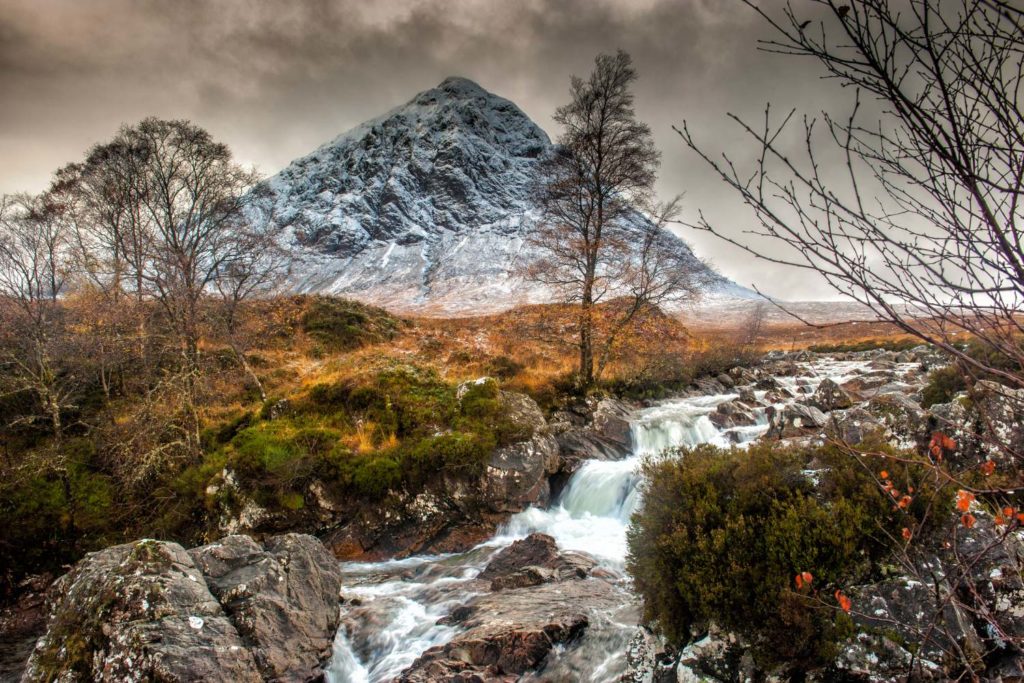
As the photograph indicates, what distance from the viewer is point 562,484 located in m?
10.4

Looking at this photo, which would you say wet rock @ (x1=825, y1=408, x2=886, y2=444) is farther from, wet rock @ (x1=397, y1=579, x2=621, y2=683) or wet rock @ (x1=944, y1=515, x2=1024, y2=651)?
wet rock @ (x1=397, y1=579, x2=621, y2=683)

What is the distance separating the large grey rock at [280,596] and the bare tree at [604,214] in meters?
9.33

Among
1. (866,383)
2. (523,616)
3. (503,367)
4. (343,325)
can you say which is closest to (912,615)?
(523,616)

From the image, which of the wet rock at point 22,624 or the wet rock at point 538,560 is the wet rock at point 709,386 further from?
the wet rock at point 22,624

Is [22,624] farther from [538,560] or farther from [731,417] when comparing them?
[731,417]

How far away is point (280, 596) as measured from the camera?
5.67m

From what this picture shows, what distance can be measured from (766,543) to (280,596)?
5586mm

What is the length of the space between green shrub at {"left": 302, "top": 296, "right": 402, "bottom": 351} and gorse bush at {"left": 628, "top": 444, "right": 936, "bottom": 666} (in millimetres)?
16751

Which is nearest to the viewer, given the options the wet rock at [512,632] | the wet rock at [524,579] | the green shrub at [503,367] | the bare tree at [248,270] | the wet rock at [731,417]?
the wet rock at [512,632]

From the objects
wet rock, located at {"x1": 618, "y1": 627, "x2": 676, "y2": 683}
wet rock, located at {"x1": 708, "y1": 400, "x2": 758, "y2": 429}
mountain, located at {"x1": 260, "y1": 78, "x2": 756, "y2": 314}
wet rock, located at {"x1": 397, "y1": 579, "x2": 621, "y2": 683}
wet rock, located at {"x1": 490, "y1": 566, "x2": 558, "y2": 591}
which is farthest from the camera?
mountain, located at {"x1": 260, "y1": 78, "x2": 756, "y2": 314}

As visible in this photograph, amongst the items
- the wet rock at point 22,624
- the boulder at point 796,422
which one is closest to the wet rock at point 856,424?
the boulder at point 796,422

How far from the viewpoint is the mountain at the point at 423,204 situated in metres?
103

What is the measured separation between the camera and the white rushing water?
5.79 m

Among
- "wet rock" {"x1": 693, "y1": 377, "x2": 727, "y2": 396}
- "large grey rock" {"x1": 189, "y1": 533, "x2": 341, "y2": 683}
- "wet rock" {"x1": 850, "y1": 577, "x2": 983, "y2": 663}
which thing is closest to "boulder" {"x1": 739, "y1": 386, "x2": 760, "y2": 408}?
"wet rock" {"x1": 693, "y1": 377, "x2": 727, "y2": 396}
